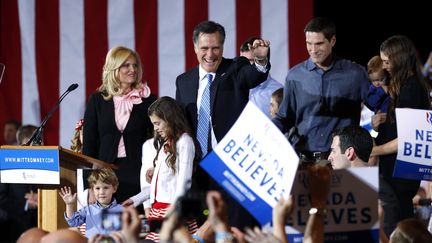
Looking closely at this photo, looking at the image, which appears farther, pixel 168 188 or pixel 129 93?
pixel 129 93

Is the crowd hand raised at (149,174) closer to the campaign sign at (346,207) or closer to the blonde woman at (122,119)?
the blonde woman at (122,119)

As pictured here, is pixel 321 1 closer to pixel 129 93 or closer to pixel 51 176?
pixel 129 93

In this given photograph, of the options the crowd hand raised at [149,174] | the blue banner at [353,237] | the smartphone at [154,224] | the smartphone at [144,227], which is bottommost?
the smartphone at [154,224]

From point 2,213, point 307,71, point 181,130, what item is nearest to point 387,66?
point 307,71

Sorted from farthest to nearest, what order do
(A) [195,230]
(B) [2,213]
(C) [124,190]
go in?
1. (B) [2,213]
2. (C) [124,190]
3. (A) [195,230]

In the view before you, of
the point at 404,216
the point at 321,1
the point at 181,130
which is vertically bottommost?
the point at 404,216

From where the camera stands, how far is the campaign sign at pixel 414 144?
6.09 m

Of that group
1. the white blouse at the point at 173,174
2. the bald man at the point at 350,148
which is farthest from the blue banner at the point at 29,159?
the bald man at the point at 350,148

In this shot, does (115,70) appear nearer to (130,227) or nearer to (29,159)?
(29,159)

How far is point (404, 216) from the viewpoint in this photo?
6453 millimetres

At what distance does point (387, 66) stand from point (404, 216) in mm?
897

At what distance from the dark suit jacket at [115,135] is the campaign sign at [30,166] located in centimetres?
70

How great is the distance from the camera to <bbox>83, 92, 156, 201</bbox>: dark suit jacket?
269 inches

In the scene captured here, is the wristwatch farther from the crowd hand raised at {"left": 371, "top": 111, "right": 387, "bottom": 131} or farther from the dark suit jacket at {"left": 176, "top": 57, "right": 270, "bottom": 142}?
the crowd hand raised at {"left": 371, "top": 111, "right": 387, "bottom": 131}
